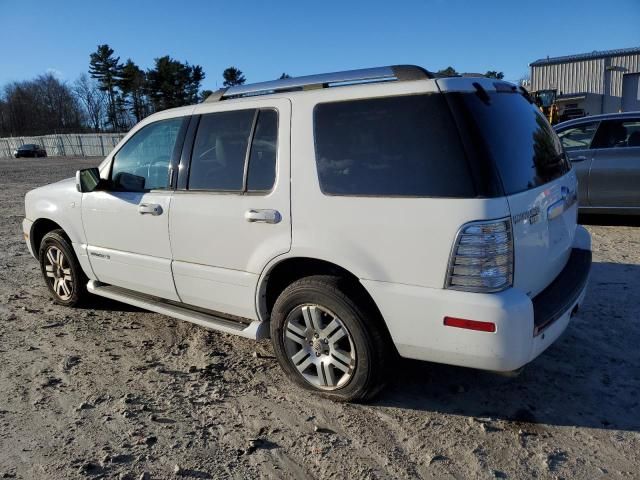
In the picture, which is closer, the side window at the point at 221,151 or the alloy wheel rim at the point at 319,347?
the alloy wheel rim at the point at 319,347

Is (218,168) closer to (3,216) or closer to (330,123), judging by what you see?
(330,123)

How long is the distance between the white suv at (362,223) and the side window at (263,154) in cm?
1

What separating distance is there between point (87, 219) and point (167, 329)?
3.96ft

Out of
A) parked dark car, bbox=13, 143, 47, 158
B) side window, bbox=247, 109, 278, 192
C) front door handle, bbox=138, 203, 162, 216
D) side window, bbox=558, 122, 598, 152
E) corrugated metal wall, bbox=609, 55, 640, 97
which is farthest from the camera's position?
parked dark car, bbox=13, 143, 47, 158

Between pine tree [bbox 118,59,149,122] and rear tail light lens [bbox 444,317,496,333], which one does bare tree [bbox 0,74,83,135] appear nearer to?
pine tree [bbox 118,59,149,122]

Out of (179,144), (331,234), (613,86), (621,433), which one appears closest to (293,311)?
(331,234)

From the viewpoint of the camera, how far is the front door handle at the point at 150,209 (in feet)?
13.0

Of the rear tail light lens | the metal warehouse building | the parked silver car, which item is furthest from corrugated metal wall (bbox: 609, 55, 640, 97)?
the rear tail light lens

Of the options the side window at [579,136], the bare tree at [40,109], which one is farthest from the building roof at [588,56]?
the bare tree at [40,109]

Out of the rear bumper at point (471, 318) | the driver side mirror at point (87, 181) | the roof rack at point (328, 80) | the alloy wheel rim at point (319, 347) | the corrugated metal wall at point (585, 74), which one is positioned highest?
the corrugated metal wall at point (585, 74)

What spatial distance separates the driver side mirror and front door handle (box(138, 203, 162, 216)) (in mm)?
666

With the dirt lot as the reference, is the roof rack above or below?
above

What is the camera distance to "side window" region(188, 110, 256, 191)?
11.7 ft

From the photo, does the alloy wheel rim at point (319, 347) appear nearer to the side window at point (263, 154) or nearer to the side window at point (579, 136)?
the side window at point (263, 154)
